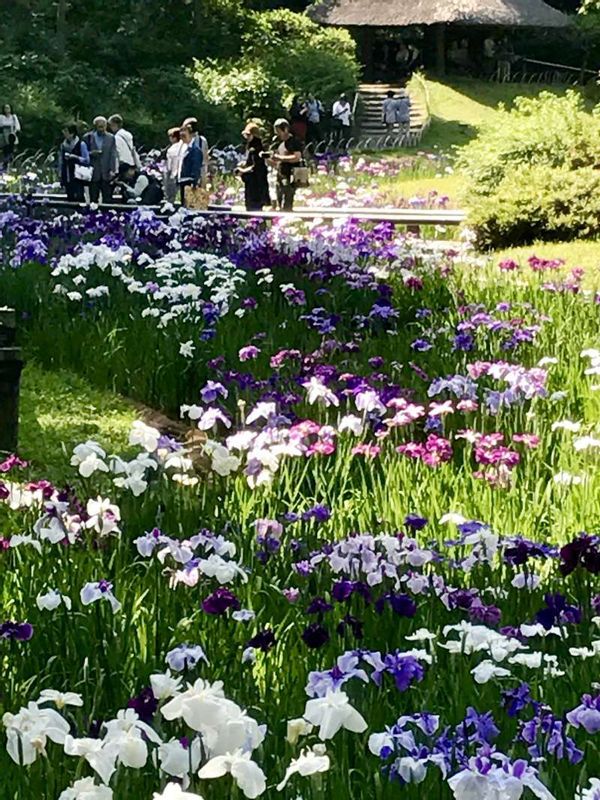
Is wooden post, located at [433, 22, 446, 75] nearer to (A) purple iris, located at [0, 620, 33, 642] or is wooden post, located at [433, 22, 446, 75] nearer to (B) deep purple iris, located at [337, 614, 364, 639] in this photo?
(B) deep purple iris, located at [337, 614, 364, 639]

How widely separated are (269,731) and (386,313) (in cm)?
511

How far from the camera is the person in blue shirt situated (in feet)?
52.3

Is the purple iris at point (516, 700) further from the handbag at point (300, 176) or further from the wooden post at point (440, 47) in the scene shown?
the wooden post at point (440, 47)

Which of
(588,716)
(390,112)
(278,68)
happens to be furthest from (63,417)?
(390,112)

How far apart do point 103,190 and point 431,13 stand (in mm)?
26121

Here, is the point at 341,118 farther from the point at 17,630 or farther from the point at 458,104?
the point at 17,630

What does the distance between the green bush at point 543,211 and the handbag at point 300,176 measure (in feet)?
10.8

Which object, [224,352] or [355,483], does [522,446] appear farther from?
[224,352]

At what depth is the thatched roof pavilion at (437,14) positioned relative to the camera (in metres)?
40.3

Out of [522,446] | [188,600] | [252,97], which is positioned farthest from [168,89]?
[188,600]

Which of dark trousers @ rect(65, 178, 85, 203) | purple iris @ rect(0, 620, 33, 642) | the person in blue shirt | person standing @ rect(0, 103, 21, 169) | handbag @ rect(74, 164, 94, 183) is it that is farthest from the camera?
person standing @ rect(0, 103, 21, 169)

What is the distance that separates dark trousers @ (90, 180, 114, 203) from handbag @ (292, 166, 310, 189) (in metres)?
2.49

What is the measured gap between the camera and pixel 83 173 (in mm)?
16500

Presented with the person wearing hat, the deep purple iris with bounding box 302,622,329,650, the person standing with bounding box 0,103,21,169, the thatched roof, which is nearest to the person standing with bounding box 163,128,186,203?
the person wearing hat
